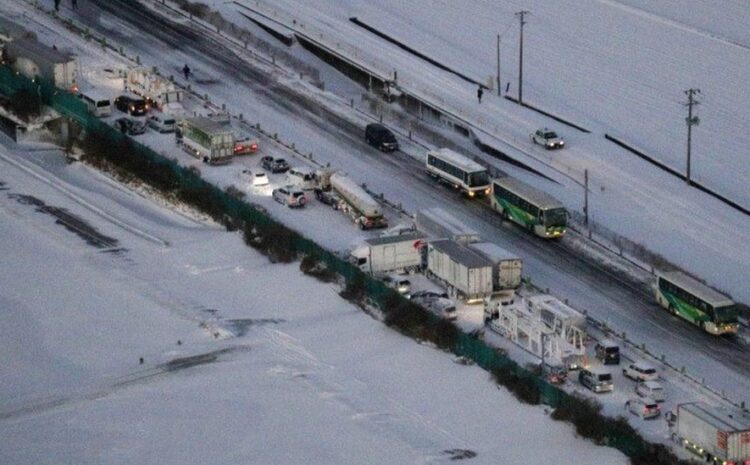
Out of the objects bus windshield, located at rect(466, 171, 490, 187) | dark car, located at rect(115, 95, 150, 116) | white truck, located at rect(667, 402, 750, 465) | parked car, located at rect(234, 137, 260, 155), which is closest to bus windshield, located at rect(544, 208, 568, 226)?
bus windshield, located at rect(466, 171, 490, 187)

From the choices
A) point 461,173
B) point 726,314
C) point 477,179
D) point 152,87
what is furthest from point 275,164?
point 726,314

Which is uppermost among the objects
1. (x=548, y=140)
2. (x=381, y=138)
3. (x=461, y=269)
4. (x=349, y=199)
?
(x=461, y=269)

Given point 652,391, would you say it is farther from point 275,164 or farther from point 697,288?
point 275,164

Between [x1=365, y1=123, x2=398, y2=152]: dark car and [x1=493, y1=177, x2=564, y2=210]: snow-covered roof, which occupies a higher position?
[x1=493, y1=177, x2=564, y2=210]: snow-covered roof

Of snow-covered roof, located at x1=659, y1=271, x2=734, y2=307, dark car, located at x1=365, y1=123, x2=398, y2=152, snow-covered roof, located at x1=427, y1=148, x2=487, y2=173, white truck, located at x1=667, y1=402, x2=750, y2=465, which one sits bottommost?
dark car, located at x1=365, y1=123, x2=398, y2=152

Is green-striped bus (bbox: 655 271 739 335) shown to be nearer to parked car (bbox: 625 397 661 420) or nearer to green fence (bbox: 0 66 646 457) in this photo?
parked car (bbox: 625 397 661 420)

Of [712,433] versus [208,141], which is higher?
[712,433]
